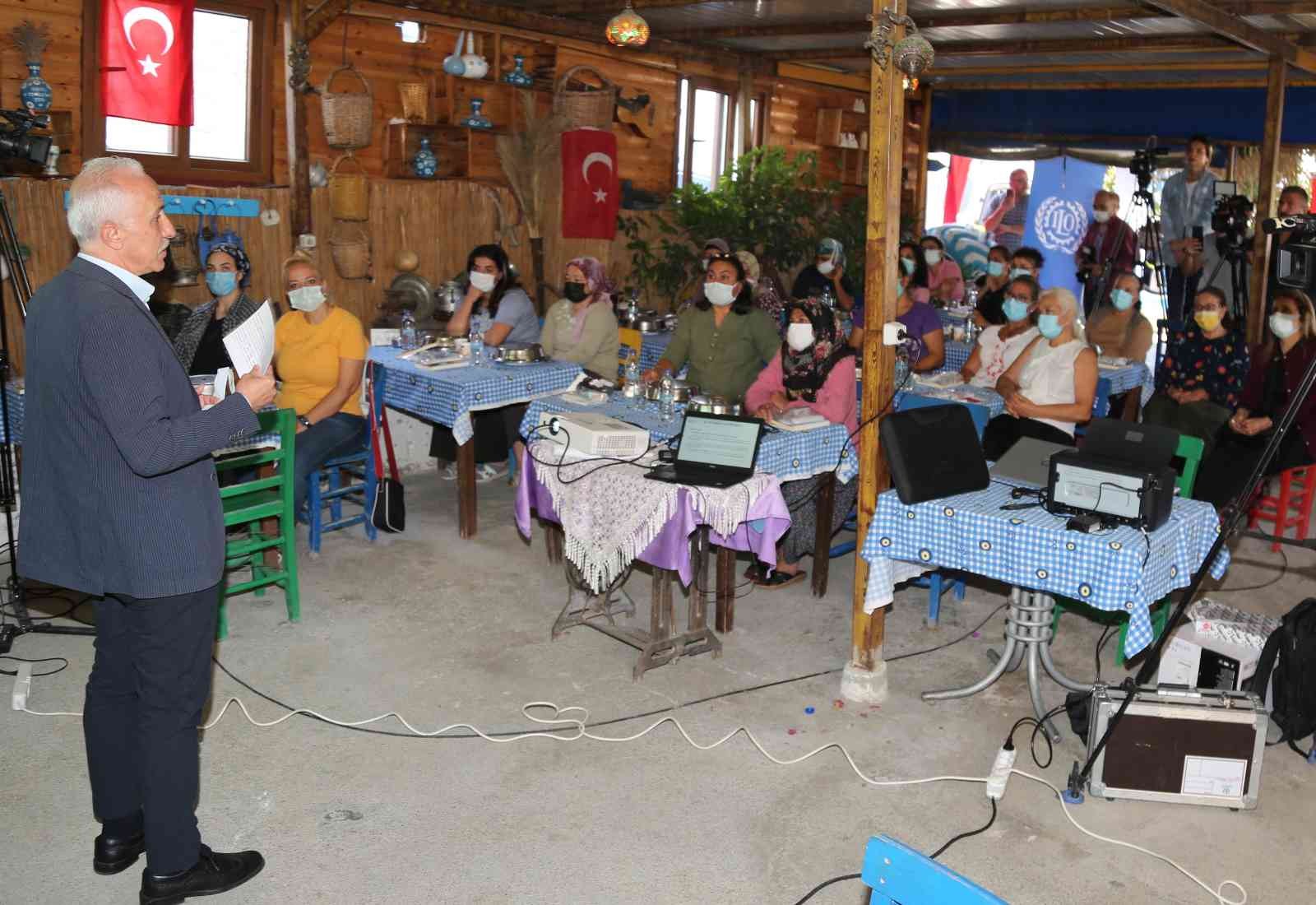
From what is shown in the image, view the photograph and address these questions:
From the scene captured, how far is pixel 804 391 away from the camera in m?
5.14

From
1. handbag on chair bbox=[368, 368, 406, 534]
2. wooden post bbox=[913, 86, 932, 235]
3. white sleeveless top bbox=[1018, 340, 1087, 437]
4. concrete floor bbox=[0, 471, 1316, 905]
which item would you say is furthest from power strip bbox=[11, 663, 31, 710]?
wooden post bbox=[913, 86, 932, 235]

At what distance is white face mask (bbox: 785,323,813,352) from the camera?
197 inches

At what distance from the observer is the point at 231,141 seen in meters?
6.88

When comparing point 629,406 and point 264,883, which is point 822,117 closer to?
point 629,406

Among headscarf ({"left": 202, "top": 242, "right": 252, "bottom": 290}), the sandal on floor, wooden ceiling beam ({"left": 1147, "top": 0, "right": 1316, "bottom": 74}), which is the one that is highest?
wooden ceiling beam ({"left": 1147, "top": 0, "right": 1316, "bottom": 74})

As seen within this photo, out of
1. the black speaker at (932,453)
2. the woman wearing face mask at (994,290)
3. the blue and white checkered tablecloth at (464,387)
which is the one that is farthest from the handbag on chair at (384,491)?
the woman wearing face mask at (994,290)

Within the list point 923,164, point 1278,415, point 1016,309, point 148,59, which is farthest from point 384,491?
point 923,164

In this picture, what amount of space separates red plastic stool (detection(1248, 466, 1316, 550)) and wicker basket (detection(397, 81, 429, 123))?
17.7 ft

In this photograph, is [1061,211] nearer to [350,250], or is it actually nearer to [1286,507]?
[1286,507]

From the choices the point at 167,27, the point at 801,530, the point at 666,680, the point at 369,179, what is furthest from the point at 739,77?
the point at 666,680

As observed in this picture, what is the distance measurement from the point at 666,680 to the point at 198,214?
4.01 meters

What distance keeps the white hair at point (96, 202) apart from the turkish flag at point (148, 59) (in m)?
3.72

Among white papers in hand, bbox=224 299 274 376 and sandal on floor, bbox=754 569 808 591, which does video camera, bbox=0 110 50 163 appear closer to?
white papers in hand, bbox=224 299 274 376

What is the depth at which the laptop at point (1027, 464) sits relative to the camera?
158 inches
